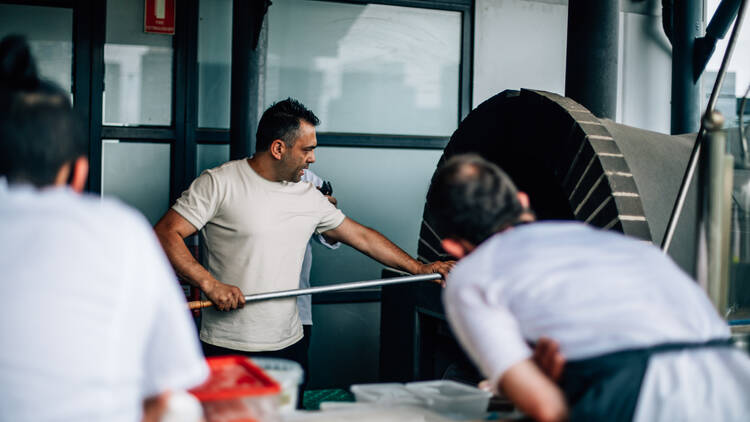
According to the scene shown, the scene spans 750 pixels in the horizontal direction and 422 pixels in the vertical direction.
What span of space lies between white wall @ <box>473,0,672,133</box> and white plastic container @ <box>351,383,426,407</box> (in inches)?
135

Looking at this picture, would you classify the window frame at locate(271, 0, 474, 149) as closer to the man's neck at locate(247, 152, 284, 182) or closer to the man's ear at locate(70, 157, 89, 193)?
the man's neck at locate(247, 152, 284, 182)

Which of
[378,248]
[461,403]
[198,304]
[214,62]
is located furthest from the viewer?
[214,62]

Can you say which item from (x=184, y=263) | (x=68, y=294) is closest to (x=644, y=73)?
(x=184, y=263)

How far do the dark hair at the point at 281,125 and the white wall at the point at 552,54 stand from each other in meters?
2.20

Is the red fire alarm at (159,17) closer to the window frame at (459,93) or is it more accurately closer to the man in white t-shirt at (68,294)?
the window frame at (459,93)

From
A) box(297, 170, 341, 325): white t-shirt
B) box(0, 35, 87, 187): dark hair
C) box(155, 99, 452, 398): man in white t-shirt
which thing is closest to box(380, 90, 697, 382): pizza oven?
box(297, 170, 341, 325): white t-shirt

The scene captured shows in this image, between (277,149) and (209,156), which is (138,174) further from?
(277,149)

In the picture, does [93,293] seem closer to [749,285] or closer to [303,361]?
[303,361]

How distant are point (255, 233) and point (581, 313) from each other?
1753 millimetres

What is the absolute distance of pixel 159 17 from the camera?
439 centimetres

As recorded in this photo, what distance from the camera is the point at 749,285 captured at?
124 inches

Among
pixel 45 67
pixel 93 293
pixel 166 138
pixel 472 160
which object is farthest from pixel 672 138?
pixel 45 67

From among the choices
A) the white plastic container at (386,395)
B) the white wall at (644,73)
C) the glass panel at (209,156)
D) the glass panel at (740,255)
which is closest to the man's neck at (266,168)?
the white plastic container at (386,395)

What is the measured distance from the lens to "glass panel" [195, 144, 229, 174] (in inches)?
177
